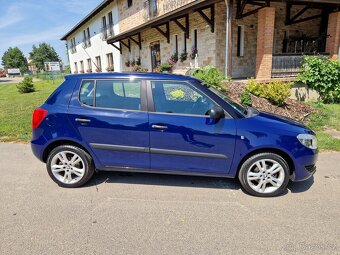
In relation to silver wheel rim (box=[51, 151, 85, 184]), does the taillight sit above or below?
above

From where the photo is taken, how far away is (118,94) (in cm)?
375

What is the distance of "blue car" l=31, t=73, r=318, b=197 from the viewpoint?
3.41 meters

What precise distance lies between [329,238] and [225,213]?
108 cm

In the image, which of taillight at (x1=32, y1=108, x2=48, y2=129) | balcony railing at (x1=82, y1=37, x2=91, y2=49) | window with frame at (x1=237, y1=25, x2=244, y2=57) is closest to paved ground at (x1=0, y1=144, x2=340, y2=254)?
taillight at (x1=32, y1=108, x2=48, y2=129)

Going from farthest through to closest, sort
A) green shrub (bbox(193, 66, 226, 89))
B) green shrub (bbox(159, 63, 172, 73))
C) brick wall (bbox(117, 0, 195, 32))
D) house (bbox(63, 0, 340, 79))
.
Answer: brick wall (bbox(117, 0, 195, 32))
green shrub (bbox(159, 63, 172, 73))
house (bbox(63, 0, 340, 79))
green shrub (bbox(193, 66, 226, 89))

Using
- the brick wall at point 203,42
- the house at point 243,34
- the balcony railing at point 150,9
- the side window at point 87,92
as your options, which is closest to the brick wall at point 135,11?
the house at point 243,34

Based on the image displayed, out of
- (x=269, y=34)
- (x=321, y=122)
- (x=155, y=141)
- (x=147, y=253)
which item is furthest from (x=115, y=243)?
(x=269, y=34)

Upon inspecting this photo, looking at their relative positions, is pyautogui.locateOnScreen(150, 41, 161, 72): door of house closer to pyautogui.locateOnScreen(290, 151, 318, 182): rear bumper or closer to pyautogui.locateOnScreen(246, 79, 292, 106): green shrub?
pyautogui.locateOnScreen(246, 79, 292, 106): green shrub

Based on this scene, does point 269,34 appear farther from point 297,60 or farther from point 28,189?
point 28,189

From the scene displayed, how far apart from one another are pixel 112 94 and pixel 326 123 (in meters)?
6.28

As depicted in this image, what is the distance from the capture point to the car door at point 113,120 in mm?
3533

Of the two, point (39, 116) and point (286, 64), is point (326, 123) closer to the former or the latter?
point (286, 64)

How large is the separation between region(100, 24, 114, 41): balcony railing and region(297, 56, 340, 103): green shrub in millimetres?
18628

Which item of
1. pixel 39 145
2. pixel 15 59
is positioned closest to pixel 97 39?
pixel 39 145
